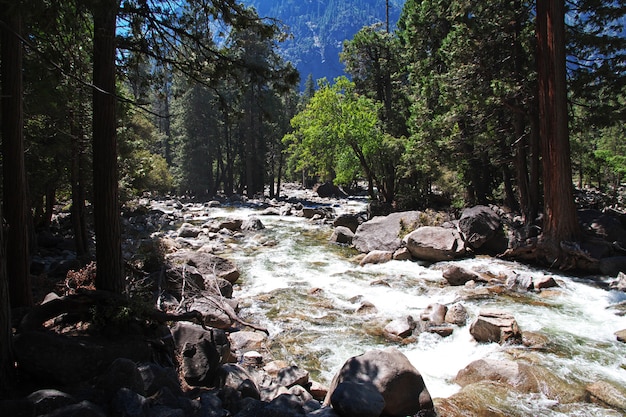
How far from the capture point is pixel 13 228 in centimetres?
550

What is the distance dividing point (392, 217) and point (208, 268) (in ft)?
27.7

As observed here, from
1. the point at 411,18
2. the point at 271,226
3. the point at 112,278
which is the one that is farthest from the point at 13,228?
the point at 411,18

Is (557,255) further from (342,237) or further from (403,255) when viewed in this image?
(342,237)

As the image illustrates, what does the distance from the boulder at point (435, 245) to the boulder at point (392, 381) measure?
8.17 metres

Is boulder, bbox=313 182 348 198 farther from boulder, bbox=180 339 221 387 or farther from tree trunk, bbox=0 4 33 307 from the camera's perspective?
tree trunk, bbox=0 4 33 307

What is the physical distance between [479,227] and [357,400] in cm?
1043

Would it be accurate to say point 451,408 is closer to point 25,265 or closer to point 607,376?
point 607,376

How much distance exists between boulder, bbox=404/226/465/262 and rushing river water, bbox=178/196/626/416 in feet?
1.52

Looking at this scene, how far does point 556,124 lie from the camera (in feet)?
36.5

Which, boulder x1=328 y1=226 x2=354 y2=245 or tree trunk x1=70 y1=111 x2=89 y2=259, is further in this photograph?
boulder x1=328 y1=226 x2=354 y2=245

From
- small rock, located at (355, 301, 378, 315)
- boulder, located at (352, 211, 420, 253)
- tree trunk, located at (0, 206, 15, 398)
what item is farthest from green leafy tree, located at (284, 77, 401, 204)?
tree trunk, located at (0, 206, 15, 398)

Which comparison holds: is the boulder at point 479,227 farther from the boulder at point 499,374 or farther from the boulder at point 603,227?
the boulder at point 499,374

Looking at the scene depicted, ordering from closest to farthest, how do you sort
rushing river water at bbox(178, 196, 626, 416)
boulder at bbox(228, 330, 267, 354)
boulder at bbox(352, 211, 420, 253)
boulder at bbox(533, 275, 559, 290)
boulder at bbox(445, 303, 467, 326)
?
rushing river water at bbox(178, 196, 626, 416) < boulder at bbox(228, 330, 267, 354) < boulder at bbox(445, 303, 467, 326) < boulder at bbox(533, 275, 559, 290) < boulder at bbox(352, 211, 420, 253)

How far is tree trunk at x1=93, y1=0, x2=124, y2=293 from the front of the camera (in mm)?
5309
